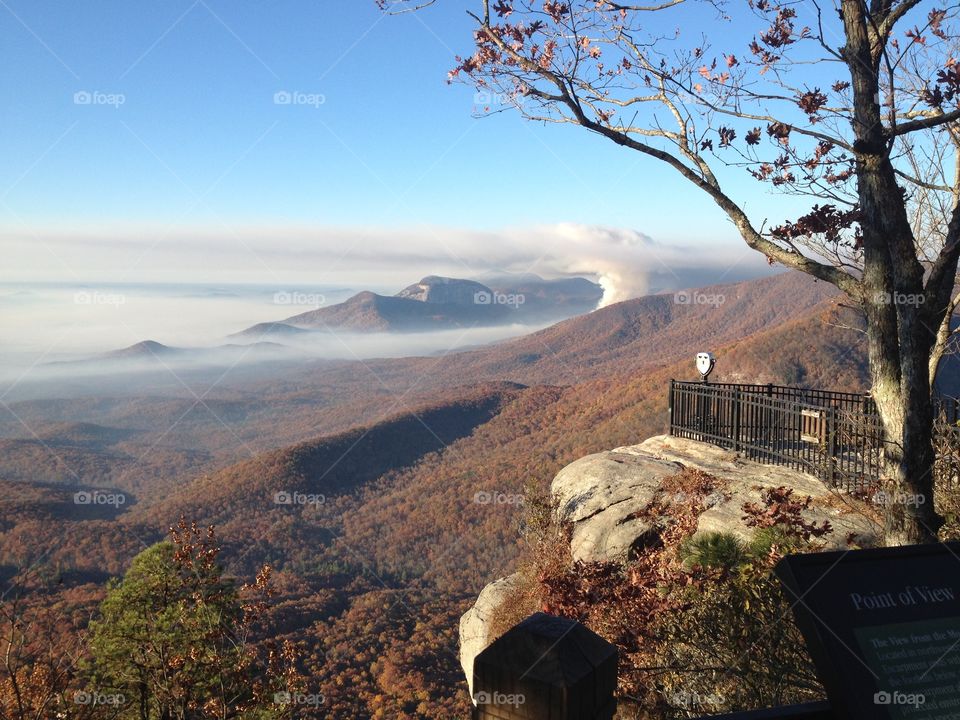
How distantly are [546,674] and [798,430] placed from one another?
11.3 meters

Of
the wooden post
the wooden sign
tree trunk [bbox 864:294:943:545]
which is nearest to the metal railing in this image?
tree trunk [bbox 864:294:943:545]

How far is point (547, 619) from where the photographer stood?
212 cm

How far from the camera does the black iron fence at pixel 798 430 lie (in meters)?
9.66

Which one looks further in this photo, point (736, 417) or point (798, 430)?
point (736, 417)

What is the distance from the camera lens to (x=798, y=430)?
11789mm

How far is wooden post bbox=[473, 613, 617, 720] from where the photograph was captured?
1962 mm

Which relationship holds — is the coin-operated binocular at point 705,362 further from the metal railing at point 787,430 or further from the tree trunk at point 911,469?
the tree trunk at point 911,469

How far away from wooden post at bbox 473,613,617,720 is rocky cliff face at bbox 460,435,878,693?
808 cm

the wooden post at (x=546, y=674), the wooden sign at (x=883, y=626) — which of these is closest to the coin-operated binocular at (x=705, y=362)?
the wooden sign at (x=883, y=626)

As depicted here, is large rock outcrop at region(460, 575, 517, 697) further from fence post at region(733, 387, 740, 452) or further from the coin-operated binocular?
the coin-operated binocular

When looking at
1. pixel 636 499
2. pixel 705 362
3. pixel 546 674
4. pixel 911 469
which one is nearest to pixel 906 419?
pixel 911 469

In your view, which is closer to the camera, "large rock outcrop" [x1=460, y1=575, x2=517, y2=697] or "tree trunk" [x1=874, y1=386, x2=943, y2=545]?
"tree trunk" [x1=874, y1=386, x2=943, y2=545]

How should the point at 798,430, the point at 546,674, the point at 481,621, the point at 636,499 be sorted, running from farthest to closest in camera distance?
1. the point at 481,621
2. the point at 636,499
3. the point at 798,430
4. the point at 546,674

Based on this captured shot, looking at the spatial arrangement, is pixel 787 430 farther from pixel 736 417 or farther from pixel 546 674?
pixel 546 674
